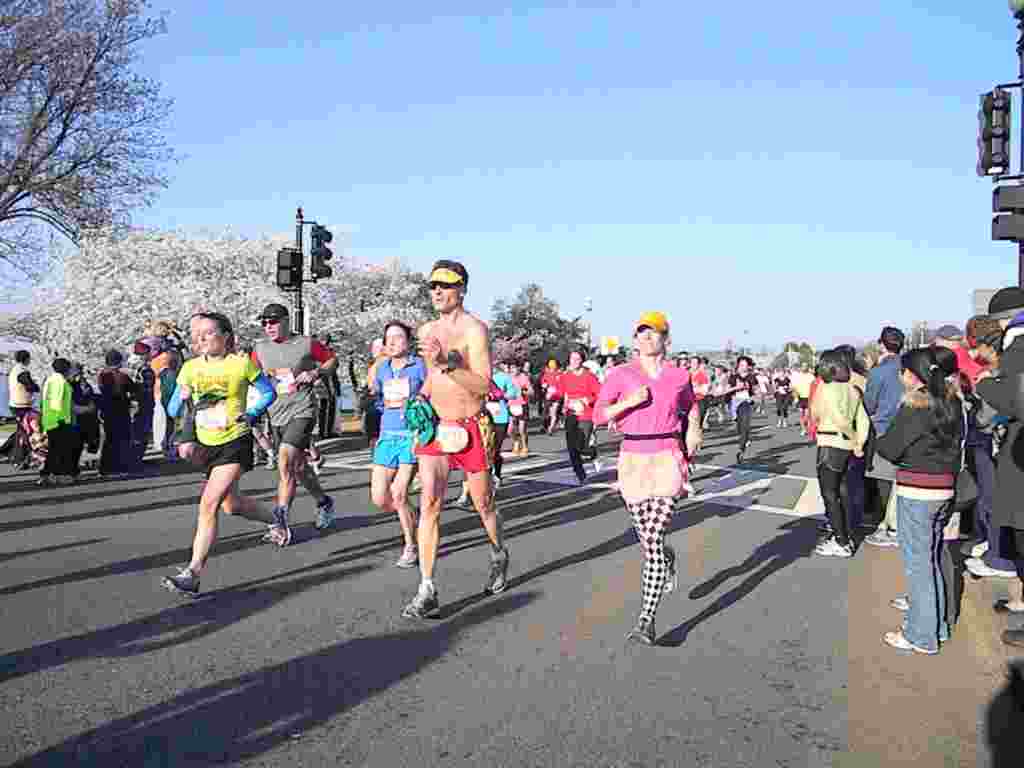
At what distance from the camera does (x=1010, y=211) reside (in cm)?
1077

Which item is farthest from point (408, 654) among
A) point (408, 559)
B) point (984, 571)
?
point (984, 571)

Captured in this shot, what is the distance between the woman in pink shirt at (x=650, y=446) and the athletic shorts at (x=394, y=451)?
90.4 inches

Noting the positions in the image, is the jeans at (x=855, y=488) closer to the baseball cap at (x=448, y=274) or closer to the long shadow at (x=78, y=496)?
the baseball cap at (x=448, y=274)

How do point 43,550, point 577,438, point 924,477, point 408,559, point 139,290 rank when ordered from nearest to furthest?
point 924,477 < point 408,559 < point 43,550 < point 577,438 < point 139,290

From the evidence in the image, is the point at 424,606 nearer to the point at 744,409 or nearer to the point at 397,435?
the point at 397,435

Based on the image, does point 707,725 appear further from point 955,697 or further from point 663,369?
point 663,369

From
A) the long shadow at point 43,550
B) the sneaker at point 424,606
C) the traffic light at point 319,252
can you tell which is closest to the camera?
the sneaker at point 424,606

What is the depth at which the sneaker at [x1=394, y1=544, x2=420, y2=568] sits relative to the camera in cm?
768

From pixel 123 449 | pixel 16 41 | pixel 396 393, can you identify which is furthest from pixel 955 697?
pixel 16 41

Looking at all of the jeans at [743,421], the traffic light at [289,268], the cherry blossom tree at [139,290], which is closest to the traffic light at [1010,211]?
the jeans at [743,421]

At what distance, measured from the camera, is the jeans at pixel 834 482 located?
8406 mm

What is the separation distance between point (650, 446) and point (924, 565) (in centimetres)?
163

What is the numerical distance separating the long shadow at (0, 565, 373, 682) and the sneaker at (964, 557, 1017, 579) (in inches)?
196

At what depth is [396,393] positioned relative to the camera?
7941mm
